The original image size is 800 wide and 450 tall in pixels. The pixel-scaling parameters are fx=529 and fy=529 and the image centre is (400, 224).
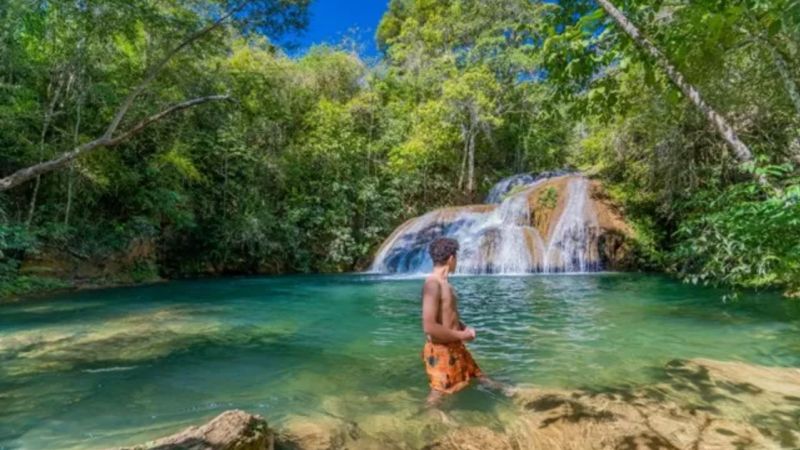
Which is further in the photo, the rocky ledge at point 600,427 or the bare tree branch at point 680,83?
the bare tree branch at point 680,83

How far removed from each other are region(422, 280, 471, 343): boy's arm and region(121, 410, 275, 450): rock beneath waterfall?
4.90ft

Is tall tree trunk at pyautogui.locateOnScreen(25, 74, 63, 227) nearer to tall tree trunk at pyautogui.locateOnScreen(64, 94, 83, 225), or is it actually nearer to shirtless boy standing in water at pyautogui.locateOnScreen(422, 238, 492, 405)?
tall tree trunk at pyautogui.locateOnScreen(64, 94, 83, 225)

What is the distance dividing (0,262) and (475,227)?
13140mm

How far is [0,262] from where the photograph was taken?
12.2 meters

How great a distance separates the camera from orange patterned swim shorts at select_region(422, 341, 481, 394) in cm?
450

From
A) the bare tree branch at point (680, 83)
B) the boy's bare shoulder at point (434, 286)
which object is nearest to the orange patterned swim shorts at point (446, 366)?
the boy's bare shoulder at point (434, 286)

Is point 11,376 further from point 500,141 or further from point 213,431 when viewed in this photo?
point 500,141

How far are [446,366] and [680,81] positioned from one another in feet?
9.25

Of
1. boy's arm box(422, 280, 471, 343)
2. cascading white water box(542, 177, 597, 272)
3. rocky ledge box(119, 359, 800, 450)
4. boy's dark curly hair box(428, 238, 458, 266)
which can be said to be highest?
cascading white water box(542, 177, 597, 272)

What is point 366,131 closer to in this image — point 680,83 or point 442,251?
point 442,251

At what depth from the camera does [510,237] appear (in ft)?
55.3

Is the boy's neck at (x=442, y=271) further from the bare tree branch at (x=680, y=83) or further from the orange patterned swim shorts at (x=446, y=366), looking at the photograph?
the bare tree branch at (x=680, y=83)

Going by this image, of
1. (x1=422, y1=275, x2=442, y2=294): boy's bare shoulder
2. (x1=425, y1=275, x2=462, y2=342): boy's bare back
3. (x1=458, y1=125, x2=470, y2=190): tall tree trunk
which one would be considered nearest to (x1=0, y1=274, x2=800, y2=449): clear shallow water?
(x1=425, y1=275, x2=462, y2=342): boy's bare back

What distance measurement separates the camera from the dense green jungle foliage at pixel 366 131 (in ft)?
13.3
